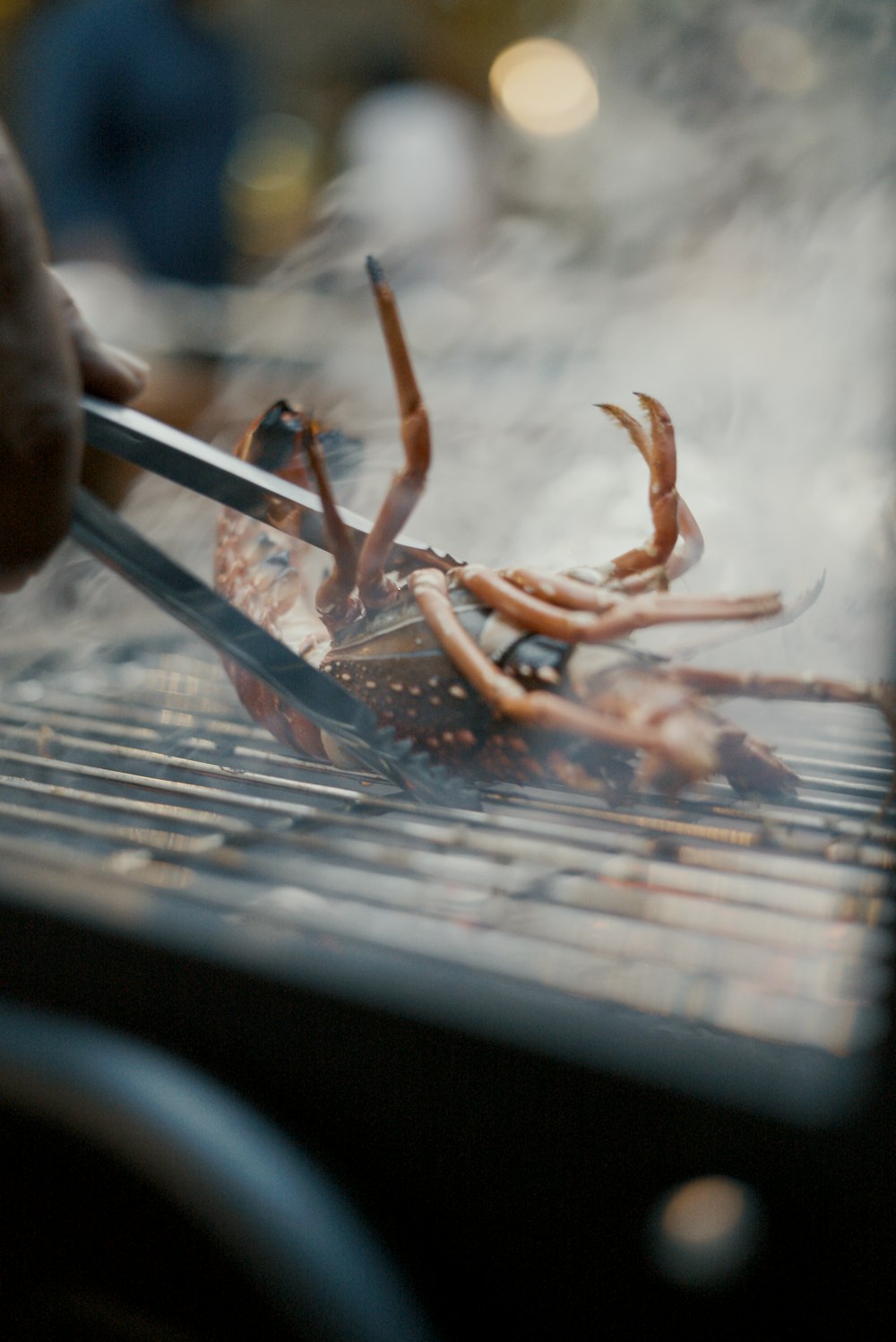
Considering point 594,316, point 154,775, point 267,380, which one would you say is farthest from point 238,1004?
point 594,316

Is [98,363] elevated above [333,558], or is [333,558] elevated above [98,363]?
[98,363]

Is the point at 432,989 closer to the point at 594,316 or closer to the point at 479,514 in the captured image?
the point at 479,514

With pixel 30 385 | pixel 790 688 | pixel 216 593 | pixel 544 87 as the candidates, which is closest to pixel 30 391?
pixel 30 385

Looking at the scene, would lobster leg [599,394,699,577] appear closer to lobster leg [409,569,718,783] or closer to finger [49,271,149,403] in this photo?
lobster leg [409,569,718,783]

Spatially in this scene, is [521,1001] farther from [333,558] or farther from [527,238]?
[527,238]

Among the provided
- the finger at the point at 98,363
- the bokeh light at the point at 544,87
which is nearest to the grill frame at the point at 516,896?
the finger at the point at 98,363
